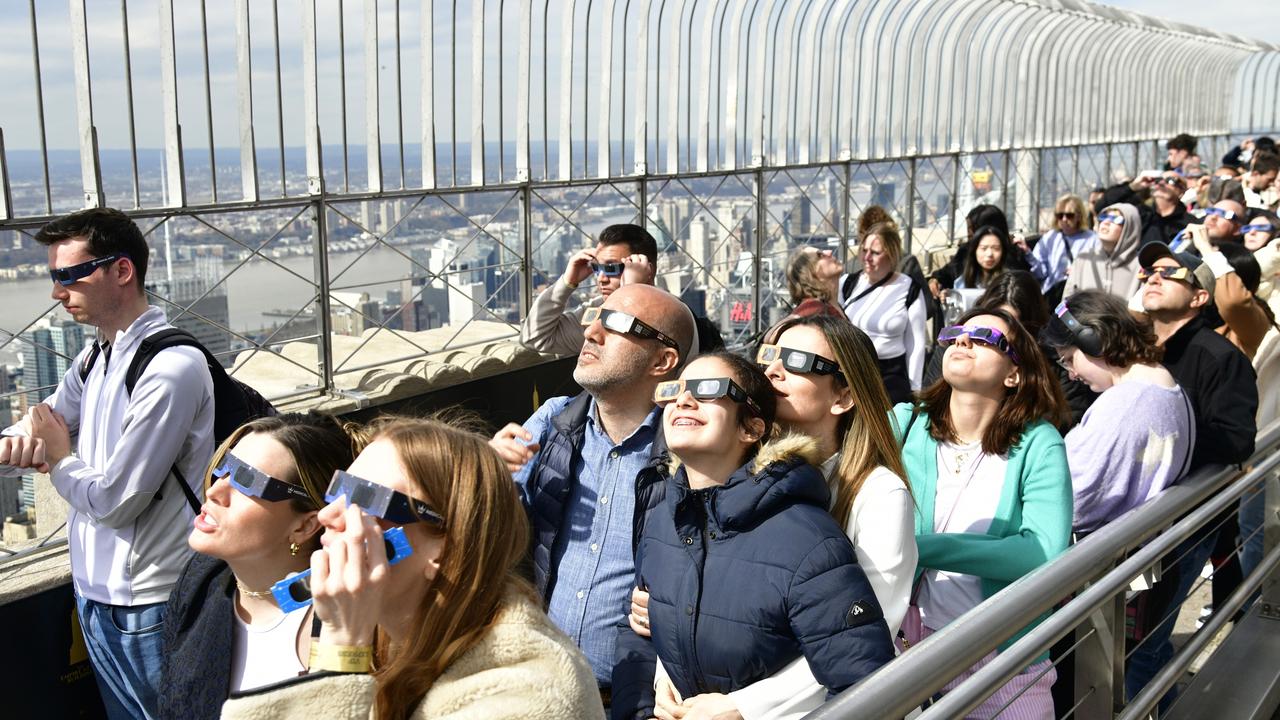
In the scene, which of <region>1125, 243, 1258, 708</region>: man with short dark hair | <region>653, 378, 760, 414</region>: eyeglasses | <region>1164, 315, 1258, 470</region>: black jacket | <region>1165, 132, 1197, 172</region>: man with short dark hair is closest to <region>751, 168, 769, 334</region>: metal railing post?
<region>1125, 243, 1258, 708</region>: man with short dark hair

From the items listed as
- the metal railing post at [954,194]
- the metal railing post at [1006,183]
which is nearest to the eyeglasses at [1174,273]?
the metal railing post at [954,194]

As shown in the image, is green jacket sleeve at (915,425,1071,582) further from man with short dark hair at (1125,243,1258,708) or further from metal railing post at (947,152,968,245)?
metal railing post at (947,152,968,245)

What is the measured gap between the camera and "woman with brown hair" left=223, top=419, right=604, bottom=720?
1951 millimetres

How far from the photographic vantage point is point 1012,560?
10.2 feet

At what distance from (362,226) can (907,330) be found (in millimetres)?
3075

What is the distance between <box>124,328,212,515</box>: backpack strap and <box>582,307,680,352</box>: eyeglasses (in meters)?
1.27

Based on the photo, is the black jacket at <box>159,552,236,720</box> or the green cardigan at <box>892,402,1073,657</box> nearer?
the black jacket at <box>159,552,236,720</box>

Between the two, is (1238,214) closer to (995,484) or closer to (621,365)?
(995,484)

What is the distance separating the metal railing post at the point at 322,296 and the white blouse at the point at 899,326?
290 centimetres

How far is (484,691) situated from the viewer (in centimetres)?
194

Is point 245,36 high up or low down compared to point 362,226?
up

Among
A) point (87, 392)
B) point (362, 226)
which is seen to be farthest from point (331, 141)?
point (87, 392)

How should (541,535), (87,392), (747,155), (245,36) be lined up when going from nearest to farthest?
(541,535), (87,392), (245,36), (747,155)

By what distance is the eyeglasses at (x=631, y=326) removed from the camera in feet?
11.4
